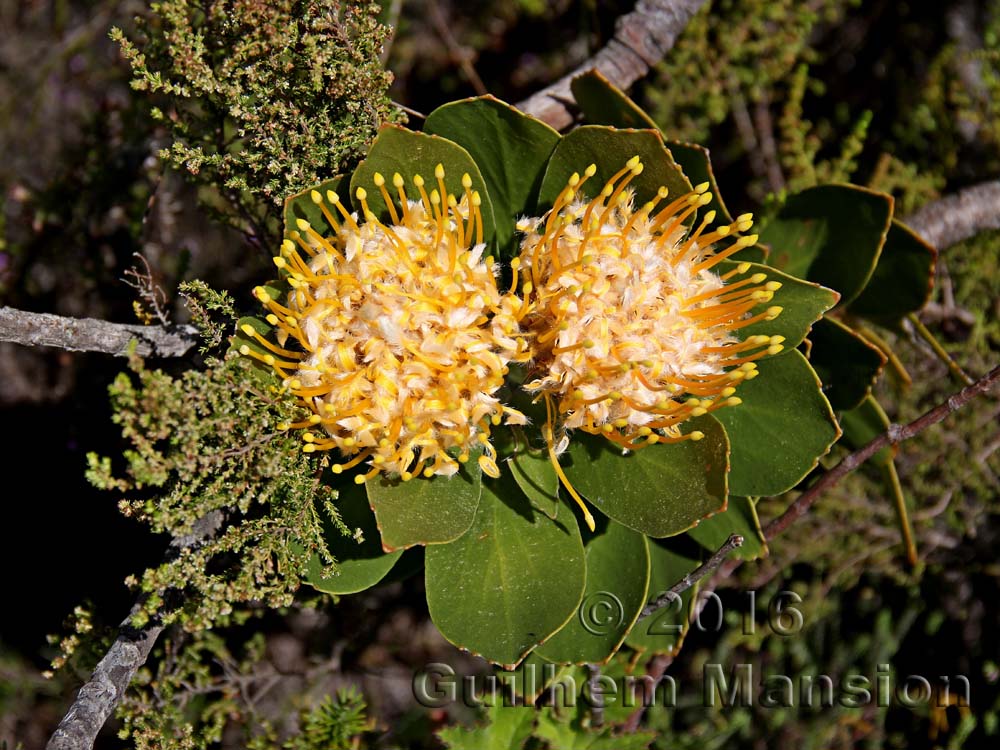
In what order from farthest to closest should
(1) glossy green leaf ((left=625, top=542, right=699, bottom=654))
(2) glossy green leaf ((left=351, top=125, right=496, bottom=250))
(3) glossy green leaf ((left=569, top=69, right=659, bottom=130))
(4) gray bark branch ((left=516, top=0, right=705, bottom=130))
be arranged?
(4) gray bark branch ((left=516, top=0, right=705, bottom=130)), (1) glossy green leaf ((left=625, top=542, right=699, bottom=654)), (3) glossy green leaf ((left=569, top=69, right=659, bottom=130)), (2) glossy green leaf ((left=351, top=125, right=496, bottom=250))

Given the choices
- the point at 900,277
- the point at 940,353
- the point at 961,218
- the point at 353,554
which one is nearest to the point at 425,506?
the point at 353,554

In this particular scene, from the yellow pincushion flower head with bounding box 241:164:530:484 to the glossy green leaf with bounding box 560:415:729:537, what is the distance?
0.51 ft

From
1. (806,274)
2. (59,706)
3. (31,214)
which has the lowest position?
(59,706)

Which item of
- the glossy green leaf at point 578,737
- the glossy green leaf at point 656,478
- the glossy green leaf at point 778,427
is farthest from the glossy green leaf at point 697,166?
the glossy green leaf at point 578,737

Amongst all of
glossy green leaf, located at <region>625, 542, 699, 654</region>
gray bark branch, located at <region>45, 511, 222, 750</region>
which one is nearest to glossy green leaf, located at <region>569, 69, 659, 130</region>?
glossy green leaf, located at <region>625, 542, 699, 654</region>

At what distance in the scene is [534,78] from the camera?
222 centimetres

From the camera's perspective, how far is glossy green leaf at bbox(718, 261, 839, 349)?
3.51 ft

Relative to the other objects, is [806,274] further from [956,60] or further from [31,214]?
[31,214]

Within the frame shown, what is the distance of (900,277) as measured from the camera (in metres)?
1.37

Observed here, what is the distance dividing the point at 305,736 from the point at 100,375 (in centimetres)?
88

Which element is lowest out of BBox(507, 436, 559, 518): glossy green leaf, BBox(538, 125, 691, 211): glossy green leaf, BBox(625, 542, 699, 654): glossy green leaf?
BBox(625, 542, 699, 654): glossy green leaf

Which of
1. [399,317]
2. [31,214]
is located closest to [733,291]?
[399,317]

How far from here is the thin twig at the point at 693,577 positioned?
1.08m

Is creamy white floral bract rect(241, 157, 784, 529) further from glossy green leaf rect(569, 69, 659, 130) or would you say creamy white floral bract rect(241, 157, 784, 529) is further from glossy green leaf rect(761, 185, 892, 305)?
glossy green leaf rect(761, 185, 892, 305)
